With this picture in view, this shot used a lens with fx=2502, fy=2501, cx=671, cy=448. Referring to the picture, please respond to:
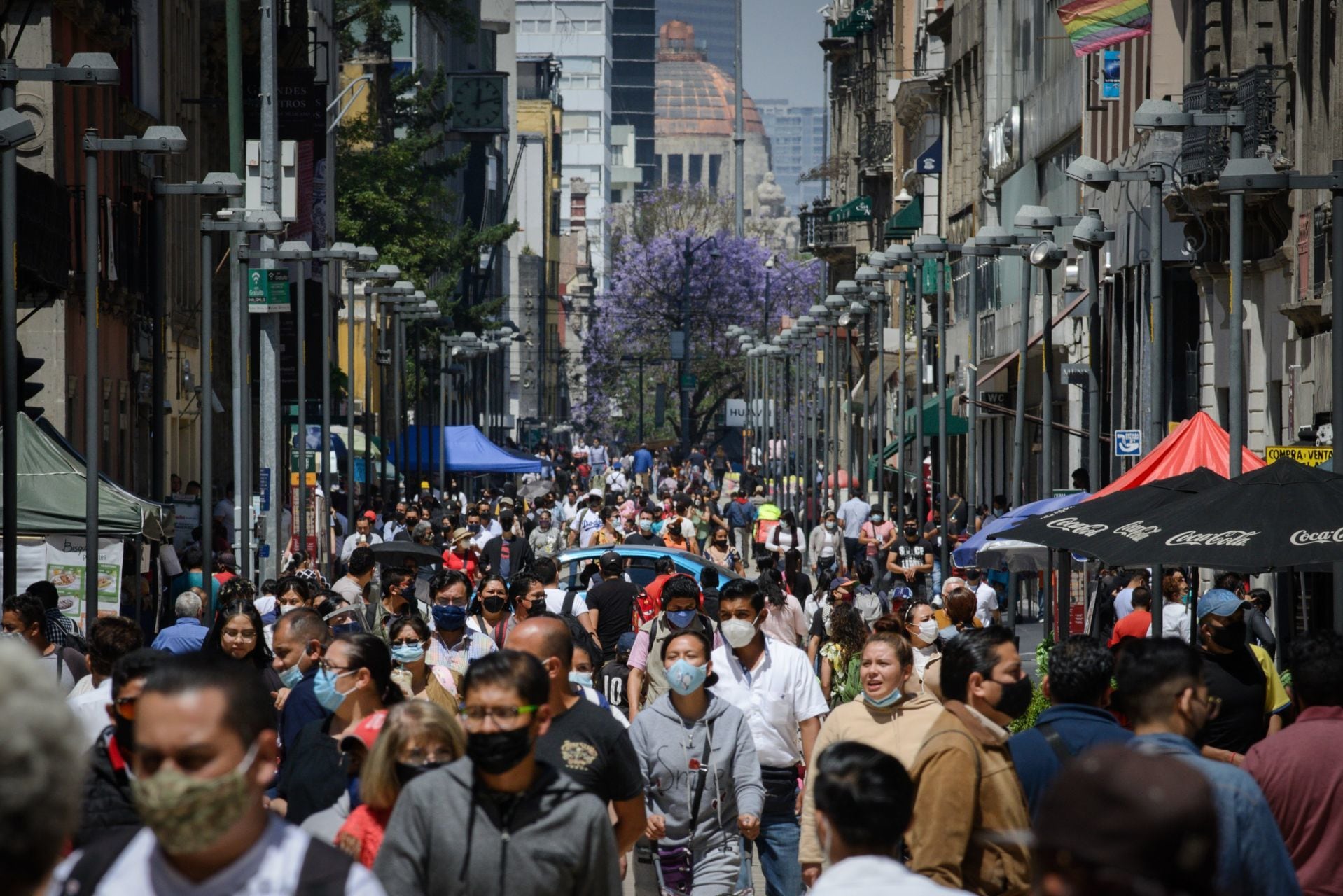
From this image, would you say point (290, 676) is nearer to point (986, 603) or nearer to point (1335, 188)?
point (1335, 188)

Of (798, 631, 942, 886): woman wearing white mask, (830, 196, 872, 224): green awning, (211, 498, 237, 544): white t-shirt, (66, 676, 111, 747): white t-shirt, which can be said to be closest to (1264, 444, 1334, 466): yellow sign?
(798, 631, 942, 886): woman wearing white mask

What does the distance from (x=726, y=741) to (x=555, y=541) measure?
86.1 ft

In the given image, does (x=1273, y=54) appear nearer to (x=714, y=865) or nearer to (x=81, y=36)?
(x=81, y=36)

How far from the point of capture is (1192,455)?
21641mm

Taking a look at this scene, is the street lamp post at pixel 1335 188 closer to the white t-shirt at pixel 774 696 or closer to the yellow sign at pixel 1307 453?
the yellow sign at pixel 1307 453

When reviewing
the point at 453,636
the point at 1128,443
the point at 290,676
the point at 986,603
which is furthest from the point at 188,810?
the point at 1128,443

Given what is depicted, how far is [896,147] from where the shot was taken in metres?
80.7

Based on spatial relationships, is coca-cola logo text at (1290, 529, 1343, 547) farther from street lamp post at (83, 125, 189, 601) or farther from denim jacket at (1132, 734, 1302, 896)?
street lamp post at (83, 125, 189, 601)

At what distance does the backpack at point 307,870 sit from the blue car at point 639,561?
20282 mm

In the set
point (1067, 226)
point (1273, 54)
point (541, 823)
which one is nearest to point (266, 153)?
point (1273, 54)

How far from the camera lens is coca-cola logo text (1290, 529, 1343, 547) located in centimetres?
1362

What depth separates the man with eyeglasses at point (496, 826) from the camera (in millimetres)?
5898

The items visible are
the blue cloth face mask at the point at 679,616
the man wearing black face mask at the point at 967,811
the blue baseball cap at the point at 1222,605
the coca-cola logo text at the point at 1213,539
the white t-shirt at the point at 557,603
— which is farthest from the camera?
the white t-shirt at the point at 557,603

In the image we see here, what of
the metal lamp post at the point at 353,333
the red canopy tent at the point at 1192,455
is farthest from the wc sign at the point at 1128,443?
the metal lamp post at the point at 353,333
